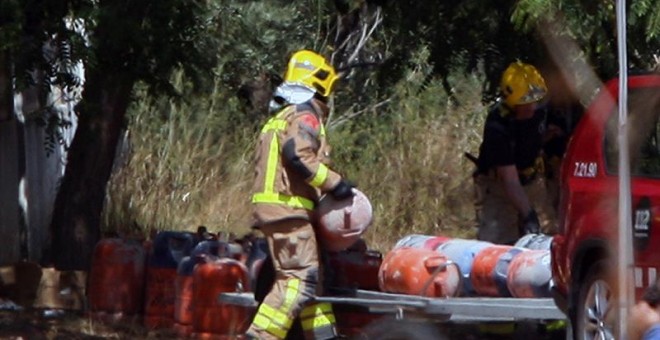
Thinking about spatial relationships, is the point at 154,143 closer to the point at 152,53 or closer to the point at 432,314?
the point at 152,53

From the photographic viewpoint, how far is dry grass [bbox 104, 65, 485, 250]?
1647 centimetres

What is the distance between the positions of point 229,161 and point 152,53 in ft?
24.0

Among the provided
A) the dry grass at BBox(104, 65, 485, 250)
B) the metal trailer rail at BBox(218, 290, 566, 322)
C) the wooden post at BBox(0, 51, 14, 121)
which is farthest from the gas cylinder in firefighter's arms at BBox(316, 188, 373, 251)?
the dry grass at BBox(104, 65, 485, 250)

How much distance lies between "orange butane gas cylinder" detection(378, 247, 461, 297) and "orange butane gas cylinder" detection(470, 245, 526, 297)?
0.72 feet

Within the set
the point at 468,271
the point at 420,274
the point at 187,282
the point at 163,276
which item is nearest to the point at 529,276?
the point at 468,271

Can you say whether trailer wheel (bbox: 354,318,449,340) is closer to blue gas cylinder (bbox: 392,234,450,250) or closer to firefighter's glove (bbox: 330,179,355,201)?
firefighter's glove (bbox: 330,179,355,201)

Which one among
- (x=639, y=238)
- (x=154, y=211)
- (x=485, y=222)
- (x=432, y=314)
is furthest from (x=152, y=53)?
(x=154, y=211)

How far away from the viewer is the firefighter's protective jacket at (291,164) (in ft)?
27.0

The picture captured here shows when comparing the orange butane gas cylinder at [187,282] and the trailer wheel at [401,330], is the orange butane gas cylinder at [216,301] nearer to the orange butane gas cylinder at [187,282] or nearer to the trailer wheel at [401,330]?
the orange butane gas cylinder at [187,282]

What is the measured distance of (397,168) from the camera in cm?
1717

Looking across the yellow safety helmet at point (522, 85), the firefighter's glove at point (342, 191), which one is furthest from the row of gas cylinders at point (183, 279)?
the yellow safety helmet at point (522, 85)

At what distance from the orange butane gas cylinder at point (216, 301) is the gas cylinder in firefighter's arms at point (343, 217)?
2.00m

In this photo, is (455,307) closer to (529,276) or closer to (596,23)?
(529,276)

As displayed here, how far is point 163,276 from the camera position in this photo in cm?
1122
